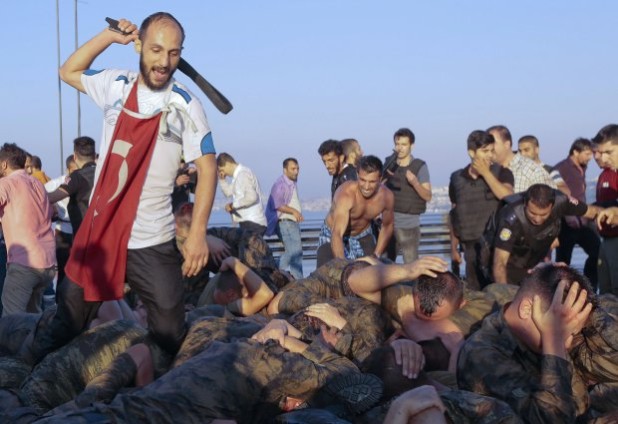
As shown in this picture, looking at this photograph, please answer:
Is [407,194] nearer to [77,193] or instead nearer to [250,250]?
[250,250]

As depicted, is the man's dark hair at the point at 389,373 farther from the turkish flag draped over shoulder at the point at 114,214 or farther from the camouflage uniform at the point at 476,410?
the turkish flag draped over shoulder at the point at 114,214

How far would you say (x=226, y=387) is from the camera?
165 inches

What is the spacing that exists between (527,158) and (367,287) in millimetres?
4374

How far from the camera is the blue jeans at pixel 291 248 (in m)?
12.1

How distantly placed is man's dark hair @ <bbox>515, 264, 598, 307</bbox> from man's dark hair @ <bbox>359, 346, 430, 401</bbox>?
66 cm

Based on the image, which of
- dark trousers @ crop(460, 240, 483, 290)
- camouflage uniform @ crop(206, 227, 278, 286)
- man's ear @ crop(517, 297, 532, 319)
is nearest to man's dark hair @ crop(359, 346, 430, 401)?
man's ear @ crop(517, 297, 532, 319)

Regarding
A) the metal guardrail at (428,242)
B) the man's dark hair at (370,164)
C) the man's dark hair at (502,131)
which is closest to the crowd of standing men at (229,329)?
the man's dark hair at (370,164)

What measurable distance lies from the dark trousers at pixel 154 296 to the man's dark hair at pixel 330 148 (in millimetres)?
5707

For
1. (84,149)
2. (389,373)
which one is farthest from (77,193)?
(389,373)

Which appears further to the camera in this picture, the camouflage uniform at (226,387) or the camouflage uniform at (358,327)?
the camouflage uniform at (358,327)

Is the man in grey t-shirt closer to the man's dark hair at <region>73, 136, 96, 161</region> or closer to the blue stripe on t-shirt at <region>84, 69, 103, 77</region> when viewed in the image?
the man's dark hair at <region>73, 136, 96, 161</region>

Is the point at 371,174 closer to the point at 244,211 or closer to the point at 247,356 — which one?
the point at 244,211

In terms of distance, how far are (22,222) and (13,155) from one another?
1.98 feet

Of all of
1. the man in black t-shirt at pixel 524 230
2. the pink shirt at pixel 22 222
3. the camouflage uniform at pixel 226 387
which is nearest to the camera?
the camouflage uniform at pixel 226 387
